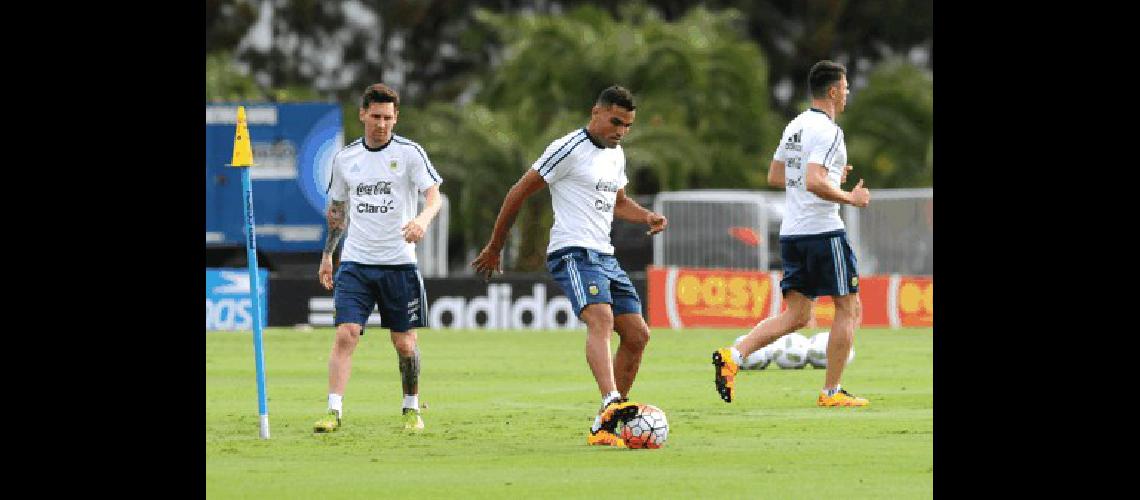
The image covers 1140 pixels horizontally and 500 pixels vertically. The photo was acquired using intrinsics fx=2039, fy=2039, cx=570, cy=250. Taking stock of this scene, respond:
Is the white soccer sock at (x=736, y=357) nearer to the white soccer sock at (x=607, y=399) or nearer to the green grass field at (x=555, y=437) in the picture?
the green grass field at (x=555, y=437)

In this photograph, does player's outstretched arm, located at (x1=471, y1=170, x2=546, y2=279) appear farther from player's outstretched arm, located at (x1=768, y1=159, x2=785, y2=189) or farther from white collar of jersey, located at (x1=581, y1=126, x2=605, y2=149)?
player's outstretched arm, located at (x1=768, y1=159, x2=785, y2=189)

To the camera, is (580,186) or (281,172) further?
(281,172)

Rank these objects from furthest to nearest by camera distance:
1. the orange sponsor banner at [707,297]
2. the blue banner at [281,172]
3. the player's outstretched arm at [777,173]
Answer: the blue banner at [281,172]
the orange sponsor banner at [707,297]
the player's outstretched arm at [777,173]

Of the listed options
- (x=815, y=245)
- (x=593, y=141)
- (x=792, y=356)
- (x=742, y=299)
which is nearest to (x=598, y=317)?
(x=593, y=141)

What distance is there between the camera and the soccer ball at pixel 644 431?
432 inches

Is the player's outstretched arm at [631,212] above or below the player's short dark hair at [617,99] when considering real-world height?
below

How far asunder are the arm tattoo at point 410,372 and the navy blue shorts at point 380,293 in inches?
10.0

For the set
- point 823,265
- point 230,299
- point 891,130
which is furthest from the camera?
point 891,130

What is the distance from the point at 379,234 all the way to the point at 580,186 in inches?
68.5

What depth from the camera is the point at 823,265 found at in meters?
13.9

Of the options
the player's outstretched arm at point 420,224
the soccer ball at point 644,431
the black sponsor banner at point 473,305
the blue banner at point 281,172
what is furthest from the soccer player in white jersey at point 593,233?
the blue banner at point 281,172

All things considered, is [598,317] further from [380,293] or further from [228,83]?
[228,83]
